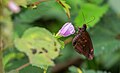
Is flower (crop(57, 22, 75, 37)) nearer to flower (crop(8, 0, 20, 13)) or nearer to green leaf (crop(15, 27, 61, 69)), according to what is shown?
green leaf (crop(15, 27, 61, 69))

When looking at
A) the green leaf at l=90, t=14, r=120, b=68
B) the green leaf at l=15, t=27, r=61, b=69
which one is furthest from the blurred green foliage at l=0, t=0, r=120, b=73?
the green leaf at l=15, t=27, r=61, b=69

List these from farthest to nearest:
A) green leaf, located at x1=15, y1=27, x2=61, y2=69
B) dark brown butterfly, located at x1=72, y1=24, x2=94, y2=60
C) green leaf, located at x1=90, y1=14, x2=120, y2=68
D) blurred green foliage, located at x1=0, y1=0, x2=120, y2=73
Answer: green leaf, located at x1=90, y1=14, x2=120, y2=68 → blurred green foliage, located at x1=0, y1=0, x2=120, y2=73 → dark brown butterfly, located at x1=72, y1=24, x2=94, y2=60 → green leaf, located at x1=15, y1=27, x2=61, y2=69

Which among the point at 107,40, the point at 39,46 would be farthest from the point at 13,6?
the point at 107,40

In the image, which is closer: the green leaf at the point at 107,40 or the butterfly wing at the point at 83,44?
the butterfly wing at the point at 83,44

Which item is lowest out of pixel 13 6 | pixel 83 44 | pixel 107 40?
pixel 107 40

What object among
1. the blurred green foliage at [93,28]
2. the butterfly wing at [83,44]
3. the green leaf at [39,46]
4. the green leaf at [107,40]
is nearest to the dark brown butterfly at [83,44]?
the butterfly wing at [83,44]

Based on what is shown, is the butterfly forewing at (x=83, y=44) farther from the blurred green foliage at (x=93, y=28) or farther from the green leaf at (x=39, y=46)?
the blurred green foliage at (x=93, y=28)

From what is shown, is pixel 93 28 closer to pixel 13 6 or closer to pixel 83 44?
pixel 83 44

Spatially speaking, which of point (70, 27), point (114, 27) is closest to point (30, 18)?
point (114, 27)
